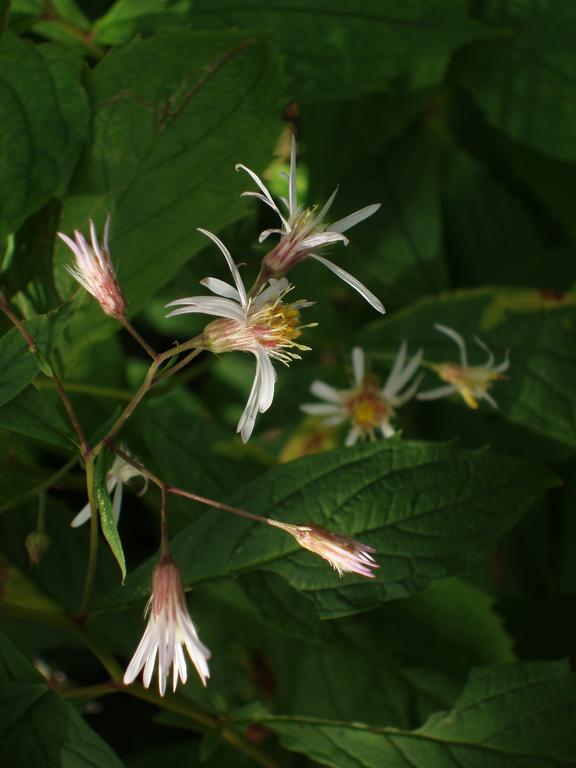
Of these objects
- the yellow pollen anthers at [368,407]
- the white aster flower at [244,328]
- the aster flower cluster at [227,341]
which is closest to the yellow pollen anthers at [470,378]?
the yellow pollen anthers at [368,407]

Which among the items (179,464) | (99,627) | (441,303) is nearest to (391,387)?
(441,303)

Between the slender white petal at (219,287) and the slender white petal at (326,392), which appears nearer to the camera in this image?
the slender white petal at (219,287)

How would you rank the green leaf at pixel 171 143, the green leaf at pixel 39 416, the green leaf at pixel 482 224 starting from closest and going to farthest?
the green leaf at pixel 39 416 < the green leaf at pixel 171 143 < the green leaf at pixel 482 224

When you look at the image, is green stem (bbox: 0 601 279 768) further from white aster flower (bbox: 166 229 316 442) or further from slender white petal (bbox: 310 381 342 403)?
slender white petal (bbox: 310 381 342 403)

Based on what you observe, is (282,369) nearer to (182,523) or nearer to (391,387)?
(391,387)

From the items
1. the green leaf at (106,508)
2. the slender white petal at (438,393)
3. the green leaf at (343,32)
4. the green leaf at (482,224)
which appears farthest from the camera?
the green leaf at (482,224)

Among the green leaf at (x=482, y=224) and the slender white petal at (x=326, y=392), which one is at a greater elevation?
the green leaf at (x=482, y=224)

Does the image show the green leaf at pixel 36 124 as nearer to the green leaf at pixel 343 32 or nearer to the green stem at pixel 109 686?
the green leaf at pixel 343 32
